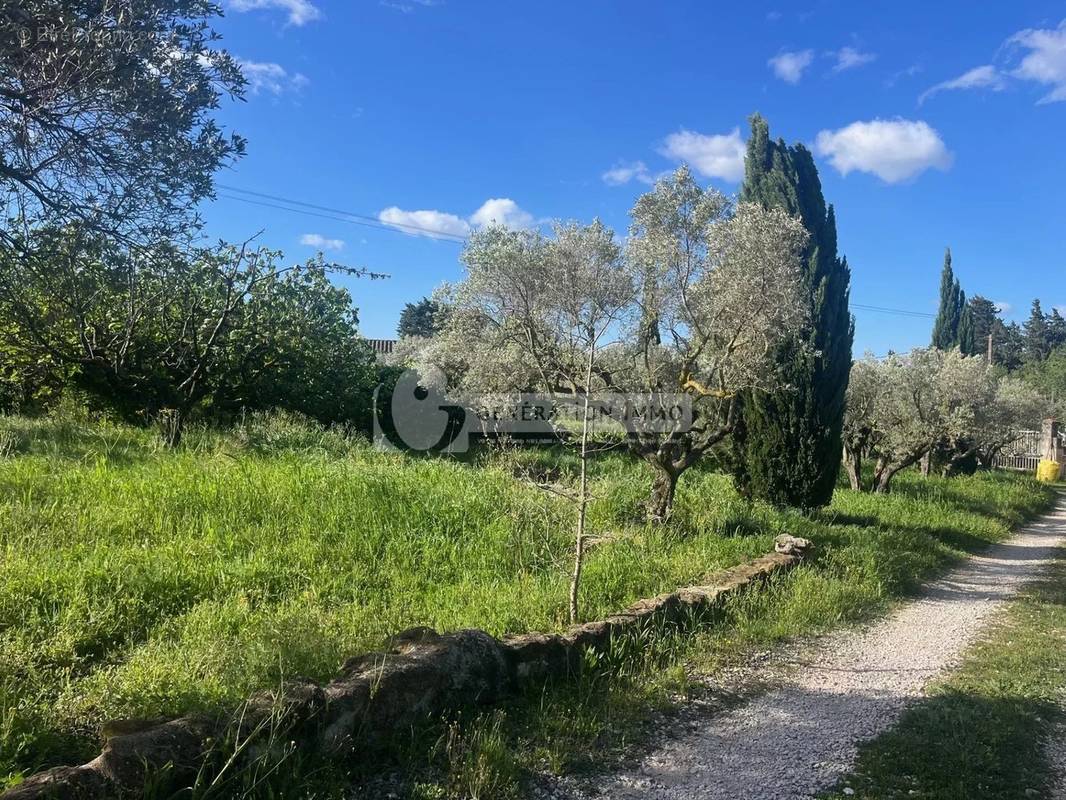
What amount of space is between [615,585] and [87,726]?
397 centimetres

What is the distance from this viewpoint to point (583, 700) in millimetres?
3977

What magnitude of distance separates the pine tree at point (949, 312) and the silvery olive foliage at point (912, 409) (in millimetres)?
15011

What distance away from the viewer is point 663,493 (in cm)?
866

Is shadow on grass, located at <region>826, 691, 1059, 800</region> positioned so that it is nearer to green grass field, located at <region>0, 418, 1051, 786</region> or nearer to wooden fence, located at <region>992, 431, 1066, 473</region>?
green grass field, located at <region>0, 418, 1051, 786</region>

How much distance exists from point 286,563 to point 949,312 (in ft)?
114

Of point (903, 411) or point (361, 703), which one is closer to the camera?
point (361, 703)

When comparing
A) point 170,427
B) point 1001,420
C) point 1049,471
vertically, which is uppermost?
point 1001,420

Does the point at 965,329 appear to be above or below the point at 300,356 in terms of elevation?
above

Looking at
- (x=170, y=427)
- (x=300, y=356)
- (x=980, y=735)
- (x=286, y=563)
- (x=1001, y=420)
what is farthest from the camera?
(x=1001, y=420)

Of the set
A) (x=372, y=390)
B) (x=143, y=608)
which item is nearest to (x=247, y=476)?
(x=143, y=608)

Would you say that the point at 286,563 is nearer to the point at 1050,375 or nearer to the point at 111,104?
the point at 111,104

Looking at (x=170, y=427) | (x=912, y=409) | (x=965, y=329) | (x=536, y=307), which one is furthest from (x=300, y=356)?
(x=965, y=329)

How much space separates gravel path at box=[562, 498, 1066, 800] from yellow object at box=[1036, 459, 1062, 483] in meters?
23.1

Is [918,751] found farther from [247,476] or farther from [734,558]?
[247,476]
